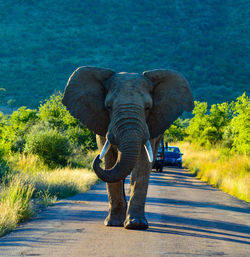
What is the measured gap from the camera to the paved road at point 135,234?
278 inches

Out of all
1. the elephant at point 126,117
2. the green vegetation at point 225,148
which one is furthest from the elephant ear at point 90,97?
the green vegetation at point 225,148

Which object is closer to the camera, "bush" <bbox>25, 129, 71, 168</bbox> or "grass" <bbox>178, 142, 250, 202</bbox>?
"grass" <bbox>178, 142, 250, 202</bbox>

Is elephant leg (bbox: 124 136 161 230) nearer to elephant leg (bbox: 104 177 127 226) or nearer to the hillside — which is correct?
elephant leg (bbox: 104 177 127 226)

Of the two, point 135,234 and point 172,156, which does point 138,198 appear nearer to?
point 135,234

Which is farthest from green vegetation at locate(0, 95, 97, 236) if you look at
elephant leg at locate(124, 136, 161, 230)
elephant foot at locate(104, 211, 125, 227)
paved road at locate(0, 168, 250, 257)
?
elephant leg at locate(124, 136, 161, 230)

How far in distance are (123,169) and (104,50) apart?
242ft

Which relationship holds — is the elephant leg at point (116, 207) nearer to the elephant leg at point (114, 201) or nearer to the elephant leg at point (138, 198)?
the elephant leg at point (114, 201)

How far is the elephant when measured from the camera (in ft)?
26.5

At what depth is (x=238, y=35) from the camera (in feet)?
302

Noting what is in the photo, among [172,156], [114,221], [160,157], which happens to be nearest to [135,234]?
[114,221]

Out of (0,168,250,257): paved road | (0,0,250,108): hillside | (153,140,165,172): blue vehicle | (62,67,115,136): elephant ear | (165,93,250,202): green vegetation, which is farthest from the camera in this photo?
(0,0,250,108): hillside

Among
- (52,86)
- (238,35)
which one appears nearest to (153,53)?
(238,35)

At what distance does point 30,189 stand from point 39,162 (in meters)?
8.97

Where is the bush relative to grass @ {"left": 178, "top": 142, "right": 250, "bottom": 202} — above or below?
above
